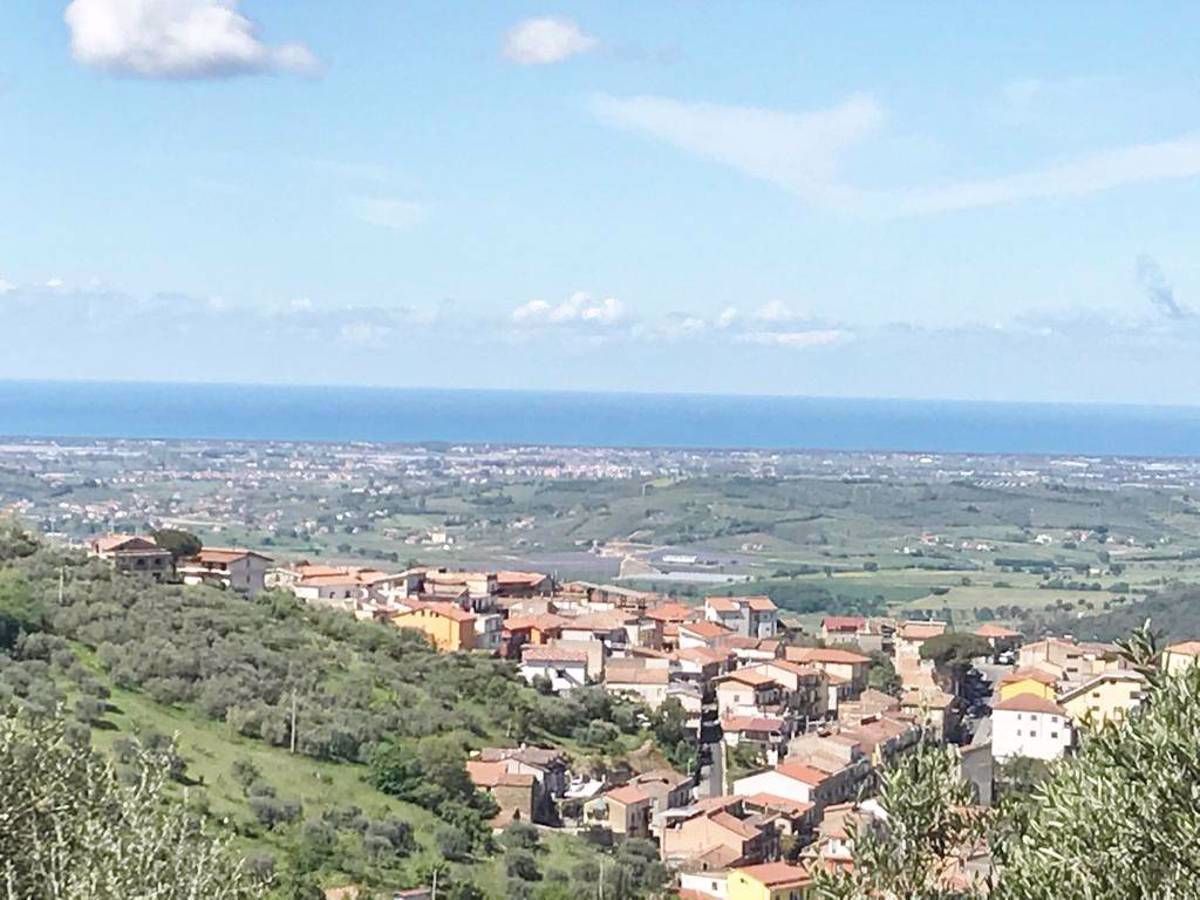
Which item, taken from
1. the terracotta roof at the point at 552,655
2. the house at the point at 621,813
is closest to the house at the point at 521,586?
the terracotta roof at the point at 552,655

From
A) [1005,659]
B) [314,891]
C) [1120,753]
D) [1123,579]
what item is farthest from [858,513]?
[1120,753]

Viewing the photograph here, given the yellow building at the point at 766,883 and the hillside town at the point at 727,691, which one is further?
the hillside town at the point at 727,691

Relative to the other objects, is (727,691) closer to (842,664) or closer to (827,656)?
(842,664)

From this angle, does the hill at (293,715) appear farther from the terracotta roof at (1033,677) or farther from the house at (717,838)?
the terracotta roof at (1033,677)

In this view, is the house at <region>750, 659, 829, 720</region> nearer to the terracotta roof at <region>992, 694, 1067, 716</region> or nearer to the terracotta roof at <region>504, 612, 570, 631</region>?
the terracotta roof at <region>992, 694, 1067, 716</region>

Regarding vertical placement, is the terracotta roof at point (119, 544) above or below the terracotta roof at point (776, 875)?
above

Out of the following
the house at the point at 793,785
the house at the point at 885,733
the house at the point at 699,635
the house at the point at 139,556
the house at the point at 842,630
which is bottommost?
the house at the point at 793,785

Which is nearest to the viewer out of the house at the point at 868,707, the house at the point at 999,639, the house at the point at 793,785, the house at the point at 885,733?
the house at the point at 793,785

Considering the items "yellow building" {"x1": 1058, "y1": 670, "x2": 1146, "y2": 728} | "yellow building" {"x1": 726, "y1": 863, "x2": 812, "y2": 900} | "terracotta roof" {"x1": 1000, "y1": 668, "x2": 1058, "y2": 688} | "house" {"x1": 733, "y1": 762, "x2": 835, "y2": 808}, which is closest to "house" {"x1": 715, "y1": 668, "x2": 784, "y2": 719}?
"terracotta roof" {"x1": 1000, "y1": 668, "x2": 1058, "y2": 688}
